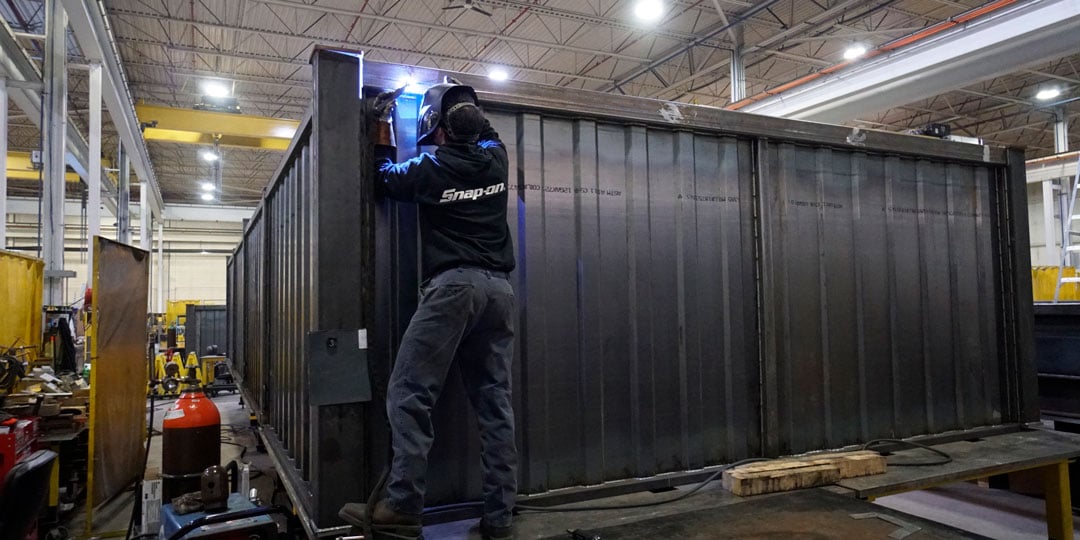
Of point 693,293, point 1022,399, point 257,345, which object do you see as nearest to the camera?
point 693,293

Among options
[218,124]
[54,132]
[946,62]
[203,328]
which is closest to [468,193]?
[946,62]

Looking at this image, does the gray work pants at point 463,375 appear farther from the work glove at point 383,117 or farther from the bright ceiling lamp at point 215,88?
the bright ceiling lamp at point 215,88

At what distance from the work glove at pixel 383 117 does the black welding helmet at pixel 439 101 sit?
18 cm

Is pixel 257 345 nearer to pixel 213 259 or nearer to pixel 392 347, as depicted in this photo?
pixel 392 347

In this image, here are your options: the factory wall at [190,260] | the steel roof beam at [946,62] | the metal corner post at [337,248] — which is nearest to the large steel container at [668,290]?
the metal corner post at [337,248]

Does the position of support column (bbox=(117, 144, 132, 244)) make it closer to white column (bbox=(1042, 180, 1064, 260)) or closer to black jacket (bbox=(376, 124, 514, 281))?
black jacket (bbox=(376, 124, 514, 281))

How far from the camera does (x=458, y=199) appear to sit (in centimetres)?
284

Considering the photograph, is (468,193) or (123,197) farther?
(123,197)

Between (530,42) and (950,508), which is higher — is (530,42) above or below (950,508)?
above

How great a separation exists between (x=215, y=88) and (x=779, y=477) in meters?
15.0

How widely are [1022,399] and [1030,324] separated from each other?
1.97 ft

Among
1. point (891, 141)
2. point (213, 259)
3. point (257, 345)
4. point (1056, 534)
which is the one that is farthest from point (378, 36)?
point (213, 259)

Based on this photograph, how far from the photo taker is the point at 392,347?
3121 millimetres

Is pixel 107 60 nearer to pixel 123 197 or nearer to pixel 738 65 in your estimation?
pixel 123 197
